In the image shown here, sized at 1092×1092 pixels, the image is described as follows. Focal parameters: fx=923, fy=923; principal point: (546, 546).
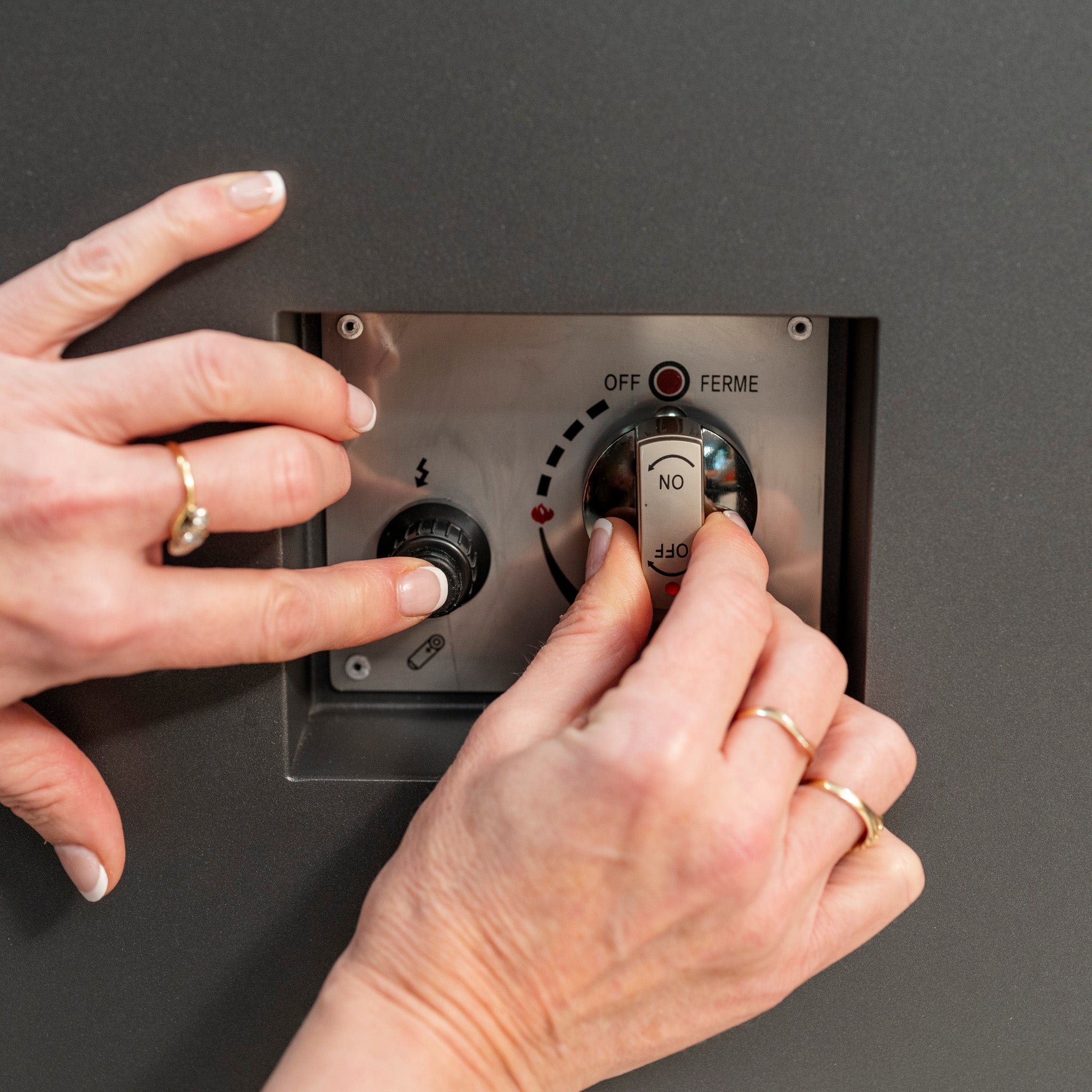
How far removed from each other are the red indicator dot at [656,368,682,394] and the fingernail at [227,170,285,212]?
0.82 feet

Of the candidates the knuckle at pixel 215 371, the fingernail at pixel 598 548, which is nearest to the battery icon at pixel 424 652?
the fingernail at pixel 598 548

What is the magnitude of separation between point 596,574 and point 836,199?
0.24 m

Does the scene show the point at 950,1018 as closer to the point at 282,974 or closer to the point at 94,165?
the point at 282,974

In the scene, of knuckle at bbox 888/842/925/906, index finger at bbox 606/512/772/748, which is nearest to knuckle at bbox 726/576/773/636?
index finger at bbox 606/512/772/748

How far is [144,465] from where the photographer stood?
459mm

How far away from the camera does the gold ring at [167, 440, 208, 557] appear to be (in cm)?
46

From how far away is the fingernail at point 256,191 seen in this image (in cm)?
48

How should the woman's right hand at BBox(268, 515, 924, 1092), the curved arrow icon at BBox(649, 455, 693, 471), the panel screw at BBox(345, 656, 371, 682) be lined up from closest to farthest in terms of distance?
the woman's right hand at BBox(268, 515, 924, 1092)
the curved arrow icon at BBox(649, 455, 693, 471)
the panel screw at BBox(345, 656, 371, 682)

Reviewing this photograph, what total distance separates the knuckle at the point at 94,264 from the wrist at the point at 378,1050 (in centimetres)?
38

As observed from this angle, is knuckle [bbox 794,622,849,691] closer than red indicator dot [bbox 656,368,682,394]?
Yes

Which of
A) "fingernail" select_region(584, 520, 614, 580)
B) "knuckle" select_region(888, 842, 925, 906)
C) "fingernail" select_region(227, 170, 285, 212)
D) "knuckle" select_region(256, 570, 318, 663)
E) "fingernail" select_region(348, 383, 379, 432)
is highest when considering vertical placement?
"fingernail" select_region(227, 170, 285, 212)

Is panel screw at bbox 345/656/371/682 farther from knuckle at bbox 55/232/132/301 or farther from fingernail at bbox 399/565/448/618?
knuckle at bbox 55/232/132/301

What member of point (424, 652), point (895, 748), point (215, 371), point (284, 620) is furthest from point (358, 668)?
point (895, 748)

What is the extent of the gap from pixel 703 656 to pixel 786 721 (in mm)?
55
